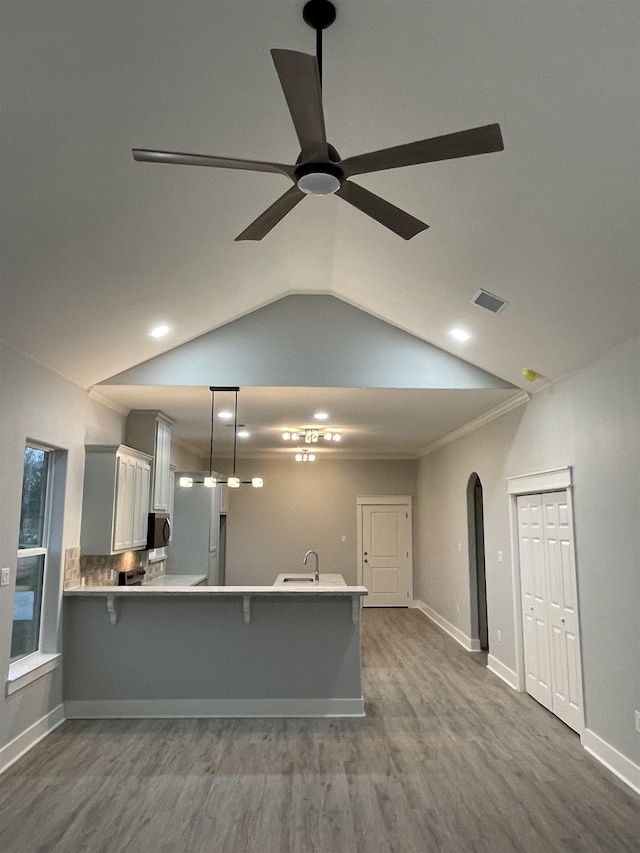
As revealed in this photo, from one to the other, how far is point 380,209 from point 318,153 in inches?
14.7

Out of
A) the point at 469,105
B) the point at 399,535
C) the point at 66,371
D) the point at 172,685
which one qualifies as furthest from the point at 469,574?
the point at 469,105

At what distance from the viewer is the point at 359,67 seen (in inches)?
91.8

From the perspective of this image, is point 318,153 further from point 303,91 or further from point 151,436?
point 151,436

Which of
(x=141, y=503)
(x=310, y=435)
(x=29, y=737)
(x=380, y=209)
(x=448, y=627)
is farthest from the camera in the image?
(x=448, y=627)

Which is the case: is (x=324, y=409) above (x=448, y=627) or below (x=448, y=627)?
above

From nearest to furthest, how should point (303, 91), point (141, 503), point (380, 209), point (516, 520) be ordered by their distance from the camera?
point (303, 91)
point (380, 209)
point (516, 520)
point (141, 503)

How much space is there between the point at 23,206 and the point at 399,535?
8.81 metres

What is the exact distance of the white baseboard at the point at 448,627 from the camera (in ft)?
22.9

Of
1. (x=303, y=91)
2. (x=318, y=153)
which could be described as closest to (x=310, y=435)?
(x=318, y=153)

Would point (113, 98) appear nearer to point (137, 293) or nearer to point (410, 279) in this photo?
point (137, 293)

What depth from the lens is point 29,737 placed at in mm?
3980

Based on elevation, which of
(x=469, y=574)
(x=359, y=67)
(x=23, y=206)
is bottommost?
(x=469, y=574)

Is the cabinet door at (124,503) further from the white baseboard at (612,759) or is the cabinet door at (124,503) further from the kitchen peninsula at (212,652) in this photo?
the white baseboard at (612,759)

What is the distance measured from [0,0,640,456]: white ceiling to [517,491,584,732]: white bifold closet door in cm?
142
